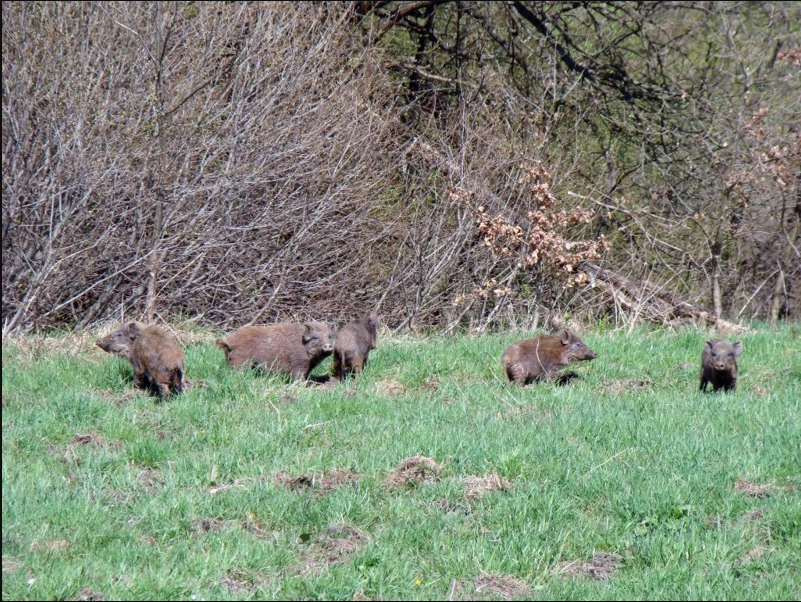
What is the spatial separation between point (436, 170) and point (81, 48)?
7073 millimetres

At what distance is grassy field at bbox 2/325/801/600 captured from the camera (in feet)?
20.4

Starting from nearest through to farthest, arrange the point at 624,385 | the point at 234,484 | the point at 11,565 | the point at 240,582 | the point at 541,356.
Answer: the point at 11,565 < the point at 240,582 < the point at 234,484 < the point at 624,385 < the point at 541,356

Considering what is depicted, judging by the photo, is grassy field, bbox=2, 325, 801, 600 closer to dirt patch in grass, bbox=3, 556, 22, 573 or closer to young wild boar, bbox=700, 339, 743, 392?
dirt patch in grass, bbox=3, 556, 22, 573

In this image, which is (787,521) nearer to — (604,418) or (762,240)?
(604,418)

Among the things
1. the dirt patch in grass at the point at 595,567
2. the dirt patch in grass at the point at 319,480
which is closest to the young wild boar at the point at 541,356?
the dirt patch in grass at the point at 319,480

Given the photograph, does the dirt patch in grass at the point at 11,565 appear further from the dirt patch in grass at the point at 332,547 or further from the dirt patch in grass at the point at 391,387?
the dirt patch in grass at the point at 391,387

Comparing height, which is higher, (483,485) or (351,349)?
(351,349)

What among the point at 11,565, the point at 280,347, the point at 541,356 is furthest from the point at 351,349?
the point at 11,565

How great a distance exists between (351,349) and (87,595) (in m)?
5.90

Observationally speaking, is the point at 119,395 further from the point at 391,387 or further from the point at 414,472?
the point at 414,472

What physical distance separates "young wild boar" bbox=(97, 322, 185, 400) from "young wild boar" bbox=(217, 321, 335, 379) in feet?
3.57

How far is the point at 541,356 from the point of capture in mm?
11594

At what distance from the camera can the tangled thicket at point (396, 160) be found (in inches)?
543

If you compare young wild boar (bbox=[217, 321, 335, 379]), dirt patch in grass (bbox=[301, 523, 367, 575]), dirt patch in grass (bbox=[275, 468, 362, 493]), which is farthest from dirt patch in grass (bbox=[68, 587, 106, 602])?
young wild boar (bbox=[217, 321, 335, 379])
